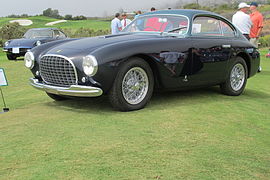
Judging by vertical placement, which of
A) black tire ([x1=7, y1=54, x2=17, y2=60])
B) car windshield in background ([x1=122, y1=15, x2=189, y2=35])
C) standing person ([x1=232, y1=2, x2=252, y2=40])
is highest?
car windshield in background ([x1=122, y1=15, x2=189, y2=35])

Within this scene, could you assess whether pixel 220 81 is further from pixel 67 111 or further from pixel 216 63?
pixel 67 111

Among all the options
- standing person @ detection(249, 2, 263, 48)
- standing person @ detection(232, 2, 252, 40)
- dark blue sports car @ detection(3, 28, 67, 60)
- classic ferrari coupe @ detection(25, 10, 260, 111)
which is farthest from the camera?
dark blue sports car @ detection(3, 28, 67, 60)

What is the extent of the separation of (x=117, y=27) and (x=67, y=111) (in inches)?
326

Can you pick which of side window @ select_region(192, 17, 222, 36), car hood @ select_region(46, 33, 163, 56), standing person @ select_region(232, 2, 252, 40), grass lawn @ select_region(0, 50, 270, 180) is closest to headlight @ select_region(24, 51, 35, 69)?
car hood @ select_region(46, 33, 163, 56)

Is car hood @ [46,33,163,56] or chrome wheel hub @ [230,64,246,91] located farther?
chrome wheel hub @ [230,64,246,91]

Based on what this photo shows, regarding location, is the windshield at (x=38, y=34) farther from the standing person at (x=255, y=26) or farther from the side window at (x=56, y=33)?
the standing person at (x=255, y=26)

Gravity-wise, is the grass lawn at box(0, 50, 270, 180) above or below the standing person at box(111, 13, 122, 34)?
below

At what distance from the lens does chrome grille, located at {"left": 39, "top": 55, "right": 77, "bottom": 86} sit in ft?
15.6

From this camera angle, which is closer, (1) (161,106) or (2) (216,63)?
(1) (161,106)

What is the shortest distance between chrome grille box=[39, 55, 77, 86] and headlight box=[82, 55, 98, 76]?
206 millimetres

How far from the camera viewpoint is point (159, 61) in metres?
5.02

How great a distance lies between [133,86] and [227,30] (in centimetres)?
257

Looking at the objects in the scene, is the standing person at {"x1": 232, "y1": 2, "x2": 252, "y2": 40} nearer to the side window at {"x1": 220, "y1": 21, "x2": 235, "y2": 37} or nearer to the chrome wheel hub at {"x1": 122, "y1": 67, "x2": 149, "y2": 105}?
the side window at {"x1": 220, "y1": 21, "x2": 235, "y2": 37}

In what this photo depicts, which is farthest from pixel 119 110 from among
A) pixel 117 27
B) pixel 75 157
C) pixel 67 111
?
pixel 117 27
